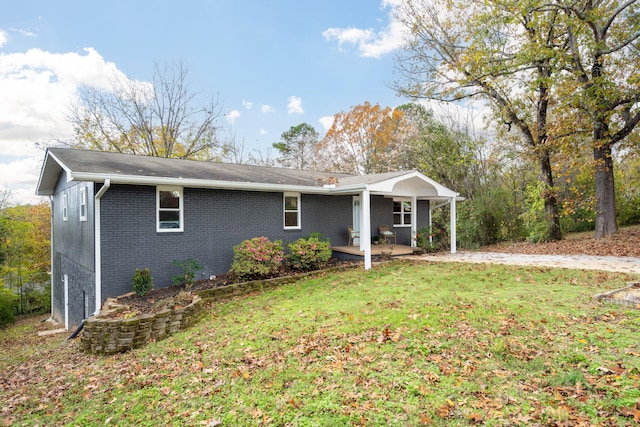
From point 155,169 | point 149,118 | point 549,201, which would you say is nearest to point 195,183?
point 155,169

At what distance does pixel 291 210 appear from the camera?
11812mm

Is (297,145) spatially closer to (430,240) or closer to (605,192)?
(430,240)

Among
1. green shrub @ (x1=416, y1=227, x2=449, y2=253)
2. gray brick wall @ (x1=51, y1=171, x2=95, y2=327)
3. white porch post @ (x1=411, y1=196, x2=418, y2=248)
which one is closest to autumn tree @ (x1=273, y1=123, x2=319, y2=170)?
white porch post @ (x1=411, y1=196, x2=418, y2=248)

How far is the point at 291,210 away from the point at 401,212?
5716 millimetres

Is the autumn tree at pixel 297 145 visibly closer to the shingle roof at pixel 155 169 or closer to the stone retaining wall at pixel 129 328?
the shingle roof at pixel 155 169

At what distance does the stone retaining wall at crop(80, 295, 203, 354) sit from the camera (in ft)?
20.6

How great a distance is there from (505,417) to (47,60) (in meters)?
22.6

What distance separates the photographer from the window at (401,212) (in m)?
15.1

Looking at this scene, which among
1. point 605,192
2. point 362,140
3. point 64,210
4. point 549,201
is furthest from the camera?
point 362,140

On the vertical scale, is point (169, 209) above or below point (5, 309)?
above

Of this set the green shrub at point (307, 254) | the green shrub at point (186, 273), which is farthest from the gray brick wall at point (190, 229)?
the green shrub at point (307, 254)

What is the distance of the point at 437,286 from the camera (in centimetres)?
783

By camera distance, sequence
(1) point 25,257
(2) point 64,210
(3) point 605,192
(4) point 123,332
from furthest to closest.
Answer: (1) point 25,257
(3) point 605,192
(2) point 64,210
(4) point 123,332

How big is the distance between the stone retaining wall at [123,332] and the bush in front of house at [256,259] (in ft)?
9.91
